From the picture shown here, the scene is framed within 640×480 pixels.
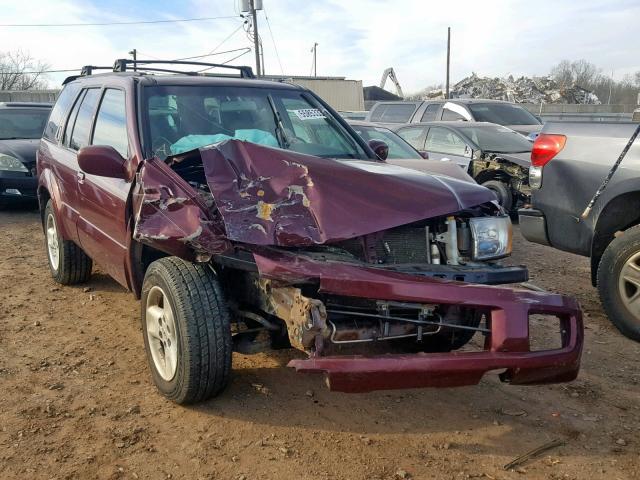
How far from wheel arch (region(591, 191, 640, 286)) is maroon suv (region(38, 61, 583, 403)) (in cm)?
166

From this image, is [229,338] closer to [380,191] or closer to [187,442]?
[187,442]

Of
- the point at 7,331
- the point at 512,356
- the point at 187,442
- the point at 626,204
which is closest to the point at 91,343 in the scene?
the point at 7,331

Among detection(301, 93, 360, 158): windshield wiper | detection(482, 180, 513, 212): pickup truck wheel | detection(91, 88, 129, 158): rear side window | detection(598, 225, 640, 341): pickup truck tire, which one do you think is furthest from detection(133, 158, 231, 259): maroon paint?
detection(482, 180, 513, 212): pickup truck wheel

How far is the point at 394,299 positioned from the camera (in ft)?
8.64

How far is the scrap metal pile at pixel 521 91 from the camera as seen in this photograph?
42234 millimetres

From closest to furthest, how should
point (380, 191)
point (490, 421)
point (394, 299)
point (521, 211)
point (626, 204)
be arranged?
1. point (394, 299)
2. point (380, 191)
3. point (490, 421)
4. point (626, 204)
5. point (521, 211)

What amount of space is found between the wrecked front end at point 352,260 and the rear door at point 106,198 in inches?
24.7

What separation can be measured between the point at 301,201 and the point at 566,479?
175cm

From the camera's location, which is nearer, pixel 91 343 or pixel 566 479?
pixel 566 479

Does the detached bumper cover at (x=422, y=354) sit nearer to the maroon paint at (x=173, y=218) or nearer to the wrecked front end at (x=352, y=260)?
the wrecked front end at (x=352, y=260)

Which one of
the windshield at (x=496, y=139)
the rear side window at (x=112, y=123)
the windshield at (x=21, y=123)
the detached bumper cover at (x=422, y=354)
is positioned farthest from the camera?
the windshield at (x=21, y=123)

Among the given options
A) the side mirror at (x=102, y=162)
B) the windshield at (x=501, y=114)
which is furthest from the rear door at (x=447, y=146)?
the side mirror at (x=102, y=162)

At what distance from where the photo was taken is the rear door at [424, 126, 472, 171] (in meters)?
9.42

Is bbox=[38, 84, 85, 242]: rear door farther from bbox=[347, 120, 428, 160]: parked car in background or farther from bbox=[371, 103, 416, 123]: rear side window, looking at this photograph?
bbox=[371, 103, 416, 123]: rear side window
